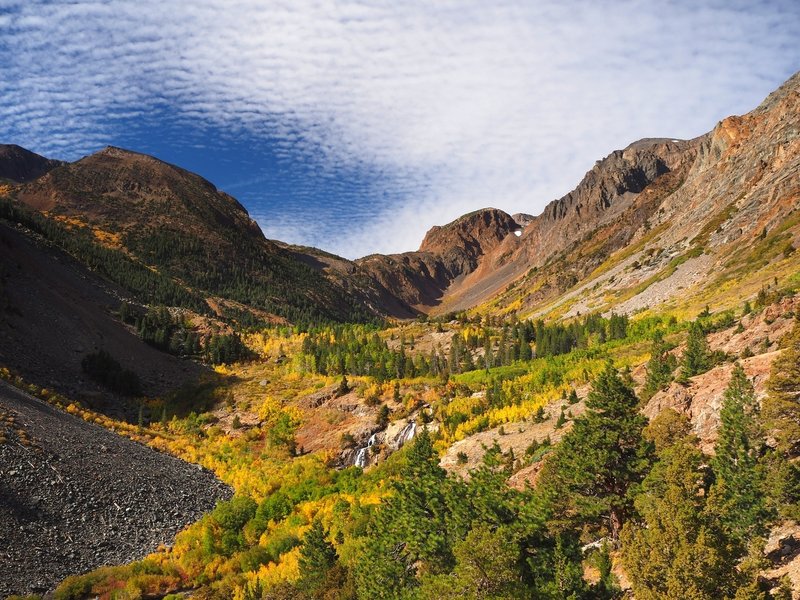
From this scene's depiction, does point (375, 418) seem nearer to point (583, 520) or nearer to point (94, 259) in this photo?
point (583, 520)

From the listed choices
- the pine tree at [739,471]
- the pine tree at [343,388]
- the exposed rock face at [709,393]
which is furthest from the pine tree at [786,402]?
the pine tree at [343,388]

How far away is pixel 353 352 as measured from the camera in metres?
102

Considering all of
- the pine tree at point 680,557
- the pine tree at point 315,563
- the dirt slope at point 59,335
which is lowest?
the pine tree at point 315,563

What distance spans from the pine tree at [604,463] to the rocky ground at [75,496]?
88.0 ft

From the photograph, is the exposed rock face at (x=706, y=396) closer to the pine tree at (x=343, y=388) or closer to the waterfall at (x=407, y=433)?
the waterfall at (x=407, y=433)

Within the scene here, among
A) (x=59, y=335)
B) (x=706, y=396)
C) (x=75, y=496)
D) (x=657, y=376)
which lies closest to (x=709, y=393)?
(x=706, y=396)

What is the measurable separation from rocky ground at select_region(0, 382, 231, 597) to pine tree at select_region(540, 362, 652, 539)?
88.0ft

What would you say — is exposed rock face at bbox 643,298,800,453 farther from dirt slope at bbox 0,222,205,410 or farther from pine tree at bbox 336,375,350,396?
dirt slope at bbox 0,222,205,410

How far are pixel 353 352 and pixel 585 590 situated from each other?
86913 millimetres

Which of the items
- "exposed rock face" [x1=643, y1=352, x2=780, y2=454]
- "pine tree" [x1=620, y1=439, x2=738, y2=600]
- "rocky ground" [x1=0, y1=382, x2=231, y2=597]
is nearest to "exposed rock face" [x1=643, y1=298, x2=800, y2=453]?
"exposed rock face" [x1=643, y1=352, x2=780, y2=454]

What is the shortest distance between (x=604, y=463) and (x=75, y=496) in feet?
109

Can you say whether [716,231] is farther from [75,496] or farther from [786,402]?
[75,496]

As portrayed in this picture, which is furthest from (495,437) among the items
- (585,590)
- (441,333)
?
(441,333)

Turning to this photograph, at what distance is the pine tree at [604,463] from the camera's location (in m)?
21.2
